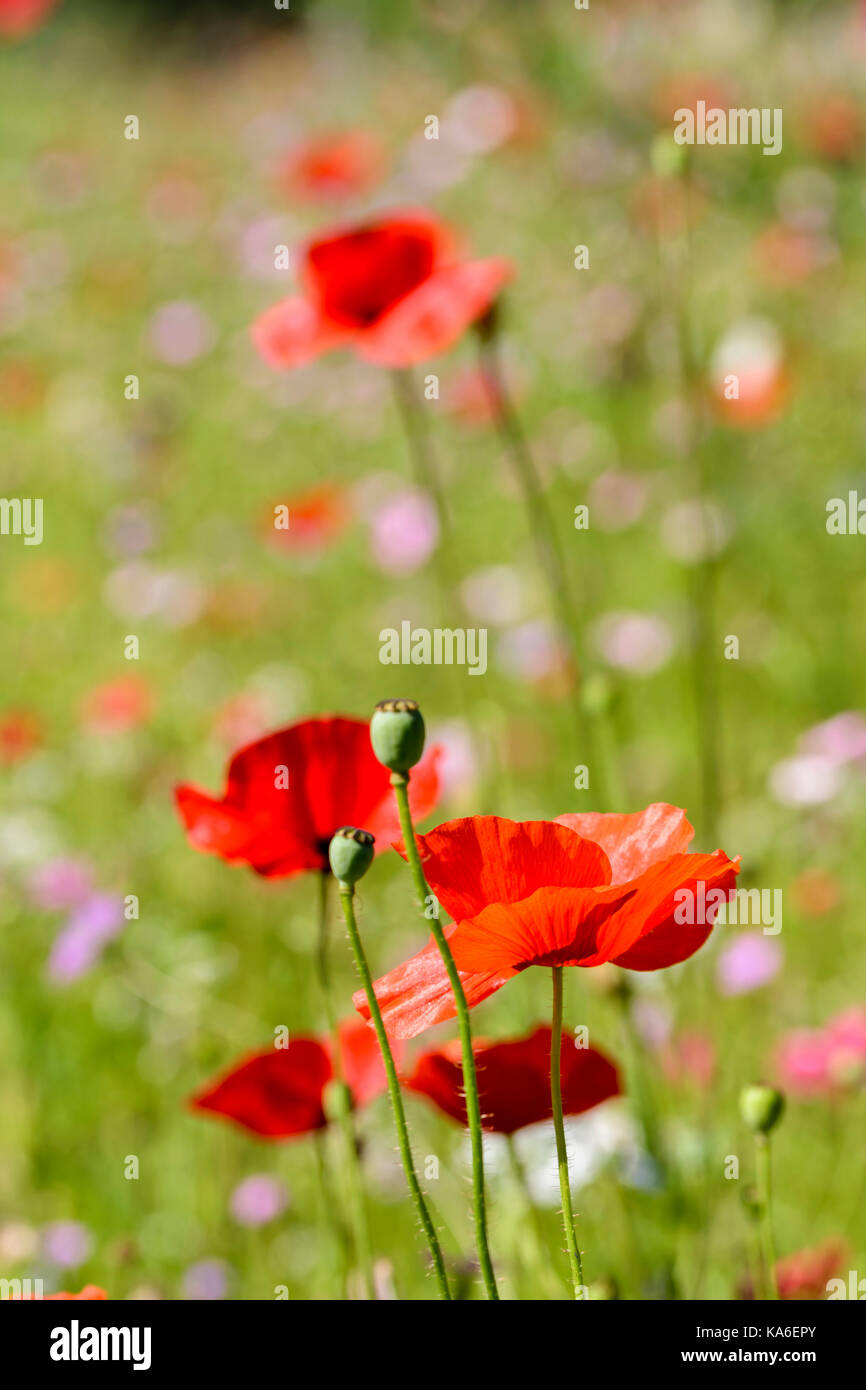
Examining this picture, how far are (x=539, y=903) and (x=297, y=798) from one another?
0.62ft

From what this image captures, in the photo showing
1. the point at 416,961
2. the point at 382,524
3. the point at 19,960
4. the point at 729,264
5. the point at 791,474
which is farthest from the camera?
the point at 729,264

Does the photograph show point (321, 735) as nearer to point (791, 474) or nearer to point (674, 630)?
point (674, 630)

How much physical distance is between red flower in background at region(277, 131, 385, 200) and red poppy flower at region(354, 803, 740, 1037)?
5.41 ft

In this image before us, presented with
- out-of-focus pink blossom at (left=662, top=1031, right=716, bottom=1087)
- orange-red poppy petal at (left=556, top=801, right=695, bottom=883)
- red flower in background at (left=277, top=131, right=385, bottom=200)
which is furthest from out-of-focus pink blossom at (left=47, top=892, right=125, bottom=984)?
red flower in background at (left=277, top=131, right=385, bottom=200)

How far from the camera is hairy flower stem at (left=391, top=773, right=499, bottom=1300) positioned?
1.24 ft

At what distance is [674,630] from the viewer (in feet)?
6.16

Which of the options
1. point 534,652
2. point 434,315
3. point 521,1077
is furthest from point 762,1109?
point 534,652

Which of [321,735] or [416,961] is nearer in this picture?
[416,961]

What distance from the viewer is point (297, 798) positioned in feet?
1.89

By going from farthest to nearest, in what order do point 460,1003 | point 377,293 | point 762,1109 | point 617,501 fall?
point 617,501, point 377,293, point 762,1109, point 460,1003

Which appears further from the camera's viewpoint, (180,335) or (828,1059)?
(180,335)

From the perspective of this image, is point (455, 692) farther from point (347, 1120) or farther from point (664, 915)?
point (664, 915)
